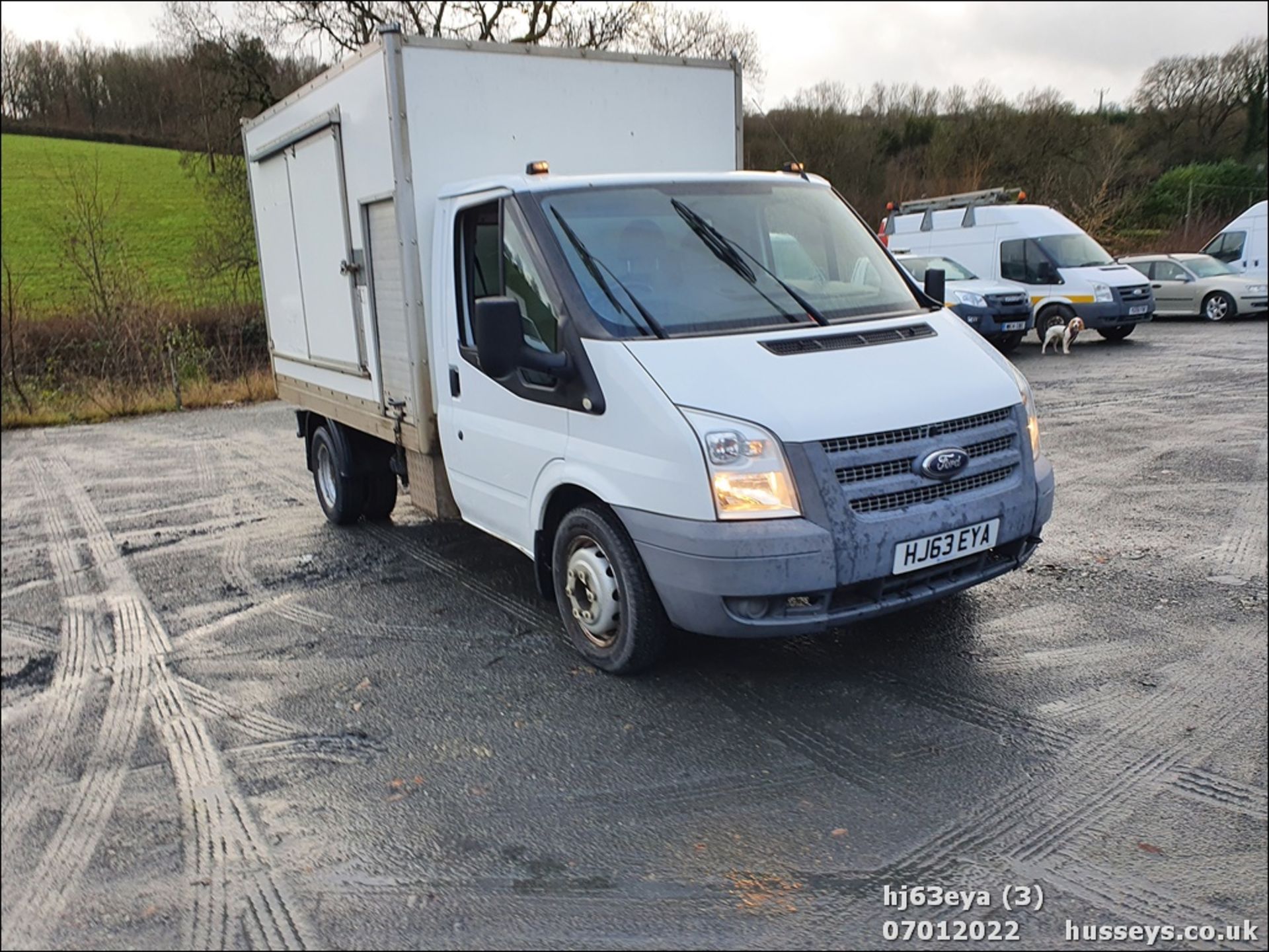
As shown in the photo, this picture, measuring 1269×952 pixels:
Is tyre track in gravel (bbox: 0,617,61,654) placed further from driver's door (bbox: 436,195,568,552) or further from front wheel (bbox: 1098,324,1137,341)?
front wheel (bbox: 1098,324,1137,341)

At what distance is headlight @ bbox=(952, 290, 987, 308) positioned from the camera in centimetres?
1712

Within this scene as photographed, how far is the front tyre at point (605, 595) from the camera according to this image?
440cm

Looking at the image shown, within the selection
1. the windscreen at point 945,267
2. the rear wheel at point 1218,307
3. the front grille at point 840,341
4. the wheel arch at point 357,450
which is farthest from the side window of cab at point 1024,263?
the front grille at point 840,341

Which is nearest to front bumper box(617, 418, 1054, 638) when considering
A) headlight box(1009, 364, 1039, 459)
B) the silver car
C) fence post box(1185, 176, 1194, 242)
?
headlight box(1009, 364, 1039, 459)

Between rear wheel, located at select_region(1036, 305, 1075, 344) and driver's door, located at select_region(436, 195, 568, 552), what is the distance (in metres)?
15.1

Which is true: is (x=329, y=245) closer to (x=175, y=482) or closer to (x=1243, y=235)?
(x=175, y=482)

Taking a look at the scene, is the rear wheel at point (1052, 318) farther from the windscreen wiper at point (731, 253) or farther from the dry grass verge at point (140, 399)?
the windscreen wiper at point (731, 253)

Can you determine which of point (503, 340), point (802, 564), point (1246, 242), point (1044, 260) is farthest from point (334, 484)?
point (1246, 242)

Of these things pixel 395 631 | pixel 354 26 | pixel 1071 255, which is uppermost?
pixel 354 26

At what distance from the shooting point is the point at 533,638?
5285 mm

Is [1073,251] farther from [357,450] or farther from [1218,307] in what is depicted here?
[357,450]

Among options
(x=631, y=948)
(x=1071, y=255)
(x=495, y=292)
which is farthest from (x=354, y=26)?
(x=631, y=948)

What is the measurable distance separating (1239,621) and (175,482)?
9.22 meters

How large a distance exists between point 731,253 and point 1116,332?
15.9 metres
